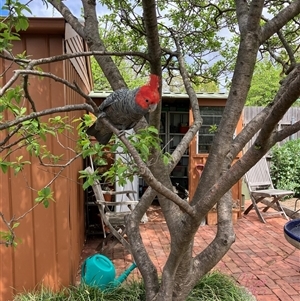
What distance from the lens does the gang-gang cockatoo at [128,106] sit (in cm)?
162

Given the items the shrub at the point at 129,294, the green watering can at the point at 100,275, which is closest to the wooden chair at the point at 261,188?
the shrub at the point at 129,294

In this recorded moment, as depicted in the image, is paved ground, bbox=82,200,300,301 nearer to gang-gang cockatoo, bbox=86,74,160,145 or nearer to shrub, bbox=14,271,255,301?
shrub, bbox=14,271,255,301

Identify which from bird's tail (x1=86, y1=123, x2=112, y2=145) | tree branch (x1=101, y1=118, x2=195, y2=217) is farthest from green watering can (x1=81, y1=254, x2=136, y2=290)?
tree branch (x1=101, y1=118, x2=195, y2=217)

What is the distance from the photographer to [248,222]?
18.9 feet

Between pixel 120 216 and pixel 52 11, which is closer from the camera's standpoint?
pixel 52 11

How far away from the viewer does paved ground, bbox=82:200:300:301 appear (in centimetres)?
337

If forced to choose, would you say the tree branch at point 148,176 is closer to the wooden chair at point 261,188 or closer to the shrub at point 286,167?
the wooden chair at point 261,188

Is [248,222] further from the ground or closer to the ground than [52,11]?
closer to the ground

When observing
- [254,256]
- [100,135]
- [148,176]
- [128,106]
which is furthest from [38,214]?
[254,256]

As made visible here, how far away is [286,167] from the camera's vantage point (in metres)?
7.51

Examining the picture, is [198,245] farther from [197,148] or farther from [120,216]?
[197,148]

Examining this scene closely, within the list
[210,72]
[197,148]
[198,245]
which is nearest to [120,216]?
[198,245]

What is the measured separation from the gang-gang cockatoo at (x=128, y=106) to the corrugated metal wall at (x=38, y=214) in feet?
3.81

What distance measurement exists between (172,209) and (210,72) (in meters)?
4.62
